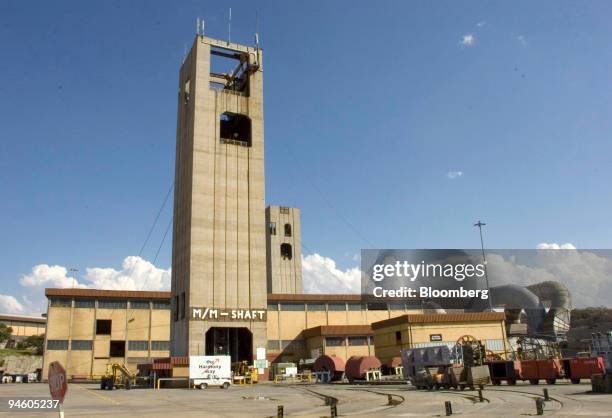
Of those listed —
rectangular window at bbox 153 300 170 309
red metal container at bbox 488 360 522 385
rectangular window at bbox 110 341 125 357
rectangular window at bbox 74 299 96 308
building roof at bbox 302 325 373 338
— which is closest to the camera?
red metal container at bbox 488 360 522 385

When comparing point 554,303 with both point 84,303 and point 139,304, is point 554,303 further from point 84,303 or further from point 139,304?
point 84,303

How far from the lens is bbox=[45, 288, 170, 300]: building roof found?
8287cm

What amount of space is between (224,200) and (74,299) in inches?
1339

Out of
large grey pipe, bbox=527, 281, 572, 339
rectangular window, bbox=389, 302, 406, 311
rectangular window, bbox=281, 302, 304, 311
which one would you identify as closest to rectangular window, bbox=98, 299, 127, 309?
rectangular window, bbox=281, 302, 304, 311

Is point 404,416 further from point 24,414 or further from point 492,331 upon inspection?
point 492,331

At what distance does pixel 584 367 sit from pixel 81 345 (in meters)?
71.5

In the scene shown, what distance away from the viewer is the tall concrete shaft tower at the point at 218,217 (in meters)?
64.2

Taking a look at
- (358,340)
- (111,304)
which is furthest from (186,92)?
(358,340)

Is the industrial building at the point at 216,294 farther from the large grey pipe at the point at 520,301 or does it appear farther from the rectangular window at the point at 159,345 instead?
the large grey pipe at the point at 520,301

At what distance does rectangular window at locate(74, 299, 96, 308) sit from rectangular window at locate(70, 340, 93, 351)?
544 centimetres

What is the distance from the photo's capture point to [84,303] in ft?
275

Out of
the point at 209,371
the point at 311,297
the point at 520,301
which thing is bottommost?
the point at 209,371

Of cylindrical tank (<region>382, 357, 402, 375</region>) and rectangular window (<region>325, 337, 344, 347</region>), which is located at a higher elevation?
rectangular window (<region>325, 337, 344, 347</region>)

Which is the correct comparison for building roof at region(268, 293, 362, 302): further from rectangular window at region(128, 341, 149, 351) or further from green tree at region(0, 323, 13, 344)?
green tree at region(0, 323, 13, 344)
